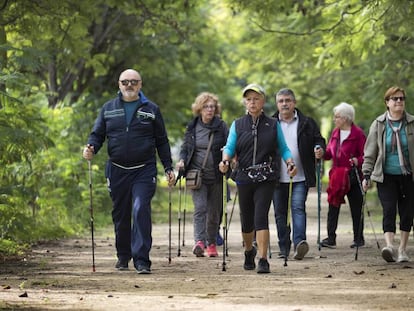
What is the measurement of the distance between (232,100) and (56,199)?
21.9m

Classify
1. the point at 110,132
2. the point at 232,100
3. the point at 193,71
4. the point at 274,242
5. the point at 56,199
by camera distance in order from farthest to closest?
1. the point at 232,100
2. the point at 193,71
3. the point at 56,199
4. the point at 274,242
5. the point at 110,132

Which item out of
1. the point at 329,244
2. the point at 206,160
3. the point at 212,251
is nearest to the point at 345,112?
the point at 329,244

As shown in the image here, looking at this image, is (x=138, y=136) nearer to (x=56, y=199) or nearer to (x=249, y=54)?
(x=56, y=199)

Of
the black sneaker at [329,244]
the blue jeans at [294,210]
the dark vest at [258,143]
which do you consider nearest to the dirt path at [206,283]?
the blue jeans at [294,210]

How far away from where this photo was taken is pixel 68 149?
73.6ft

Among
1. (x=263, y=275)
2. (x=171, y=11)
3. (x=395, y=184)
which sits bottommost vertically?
(x=263, y=275)

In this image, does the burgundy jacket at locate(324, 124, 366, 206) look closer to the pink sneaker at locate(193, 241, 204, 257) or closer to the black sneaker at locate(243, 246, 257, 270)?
the pink sneaker at locate(193, 241, 204, 257)

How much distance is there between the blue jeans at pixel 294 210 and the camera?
1386cm

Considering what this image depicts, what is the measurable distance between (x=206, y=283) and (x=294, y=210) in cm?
360

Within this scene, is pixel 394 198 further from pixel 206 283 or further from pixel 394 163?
pixel 206 283

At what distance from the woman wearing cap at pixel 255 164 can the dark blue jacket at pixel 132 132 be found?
909 millimetres

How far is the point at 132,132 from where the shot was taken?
12.2 metres

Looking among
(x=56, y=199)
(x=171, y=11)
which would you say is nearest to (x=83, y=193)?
(x=56, y=199)

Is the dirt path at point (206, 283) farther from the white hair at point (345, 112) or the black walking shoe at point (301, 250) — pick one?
the white hair at point (345, 112)
